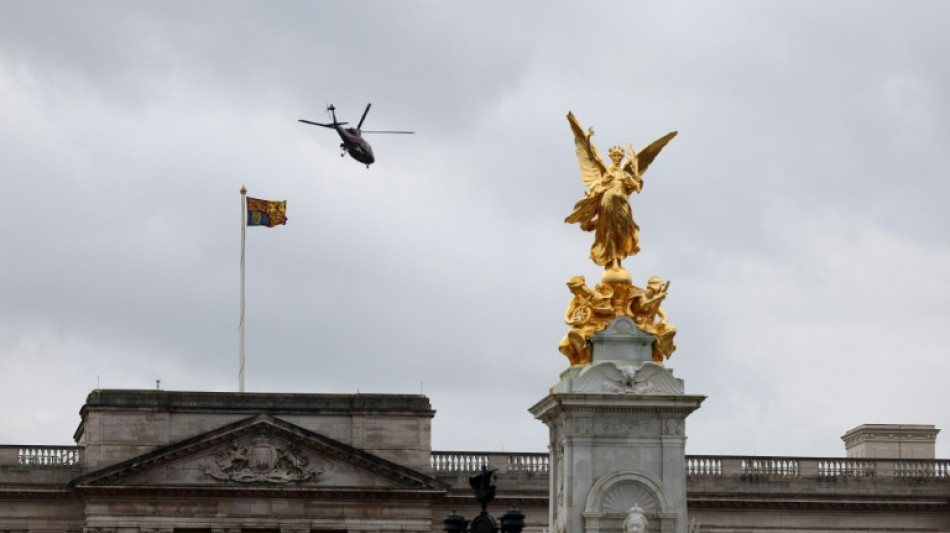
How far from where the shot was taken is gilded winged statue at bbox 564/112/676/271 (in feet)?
173

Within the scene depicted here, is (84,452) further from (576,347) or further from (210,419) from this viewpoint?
(576,347)

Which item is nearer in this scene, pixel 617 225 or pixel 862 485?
pixel 617 225

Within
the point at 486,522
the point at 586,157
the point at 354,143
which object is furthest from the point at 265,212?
the point at 486,522

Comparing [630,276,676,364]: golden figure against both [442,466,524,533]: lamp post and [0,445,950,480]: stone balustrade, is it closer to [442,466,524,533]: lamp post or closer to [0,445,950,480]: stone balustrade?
[442,466,524,533]: lamp post

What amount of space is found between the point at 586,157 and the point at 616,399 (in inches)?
196

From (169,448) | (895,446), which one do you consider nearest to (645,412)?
(169,448)

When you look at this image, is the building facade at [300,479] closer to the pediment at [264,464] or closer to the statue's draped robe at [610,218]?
the pediment at [264,464]

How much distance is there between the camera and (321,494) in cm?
10994

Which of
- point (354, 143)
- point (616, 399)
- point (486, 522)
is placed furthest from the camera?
point (354, 143)

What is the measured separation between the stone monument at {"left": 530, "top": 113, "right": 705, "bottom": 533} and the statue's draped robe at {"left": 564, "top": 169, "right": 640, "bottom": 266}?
19 millimetres

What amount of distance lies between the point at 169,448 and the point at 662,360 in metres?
57.2

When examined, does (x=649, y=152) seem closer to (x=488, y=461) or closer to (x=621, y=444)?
(x=621, y=444)

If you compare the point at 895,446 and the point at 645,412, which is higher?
the point at 895,446

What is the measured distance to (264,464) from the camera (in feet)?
359
